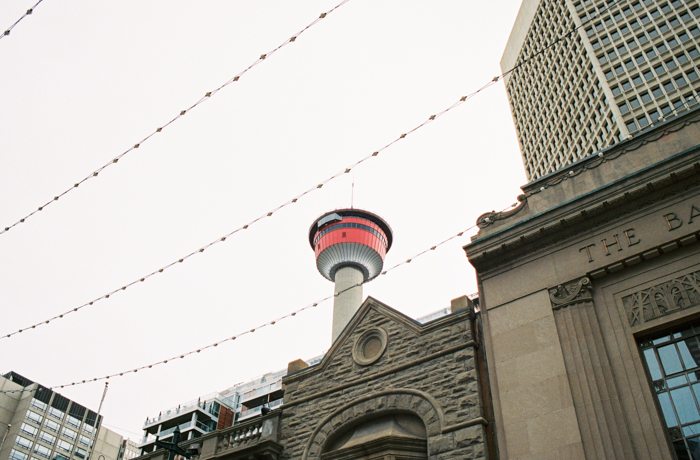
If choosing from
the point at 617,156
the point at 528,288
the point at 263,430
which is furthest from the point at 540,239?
the point at 263,430

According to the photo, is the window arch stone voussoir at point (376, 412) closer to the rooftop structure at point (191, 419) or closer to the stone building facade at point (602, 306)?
the stone building facade at point (602, 306)

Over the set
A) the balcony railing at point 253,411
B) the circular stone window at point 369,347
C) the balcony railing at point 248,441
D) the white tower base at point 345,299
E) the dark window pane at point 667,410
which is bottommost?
the dark window pane at point 667,410

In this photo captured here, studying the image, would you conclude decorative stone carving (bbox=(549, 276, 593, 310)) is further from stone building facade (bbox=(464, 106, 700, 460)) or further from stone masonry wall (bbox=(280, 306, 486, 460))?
stone masonry wall (bbox=(280, 306, 486, 460))

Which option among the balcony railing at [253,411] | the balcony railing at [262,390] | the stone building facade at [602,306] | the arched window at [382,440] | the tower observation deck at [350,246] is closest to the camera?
the stone building facade at [602,306]

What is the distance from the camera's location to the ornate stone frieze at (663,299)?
13.6 meters

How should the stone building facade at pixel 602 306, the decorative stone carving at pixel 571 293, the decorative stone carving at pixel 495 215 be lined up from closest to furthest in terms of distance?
the stone building facade at pixel 602 306 → the decorative stone carving at pixel 571 293 → the decorative stone carving at pixel 495 215

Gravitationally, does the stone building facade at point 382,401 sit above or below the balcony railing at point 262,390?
below

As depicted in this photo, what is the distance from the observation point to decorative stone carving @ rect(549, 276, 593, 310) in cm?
1491

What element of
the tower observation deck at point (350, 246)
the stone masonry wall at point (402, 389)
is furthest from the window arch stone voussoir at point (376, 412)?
the tower observation deck at point (350, 246)

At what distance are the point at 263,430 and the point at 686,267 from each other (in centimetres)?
1270

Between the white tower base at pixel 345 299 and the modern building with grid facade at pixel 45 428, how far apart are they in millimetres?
41711

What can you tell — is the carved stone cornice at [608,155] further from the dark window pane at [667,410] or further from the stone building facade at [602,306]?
the dark window pane at [667,410]

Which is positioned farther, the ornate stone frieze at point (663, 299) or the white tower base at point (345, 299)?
the white tower base at point (345, 299)

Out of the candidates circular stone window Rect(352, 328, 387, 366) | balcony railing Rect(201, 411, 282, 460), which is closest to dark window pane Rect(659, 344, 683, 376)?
circular stone window Rect(352, 328, 387, 366)
